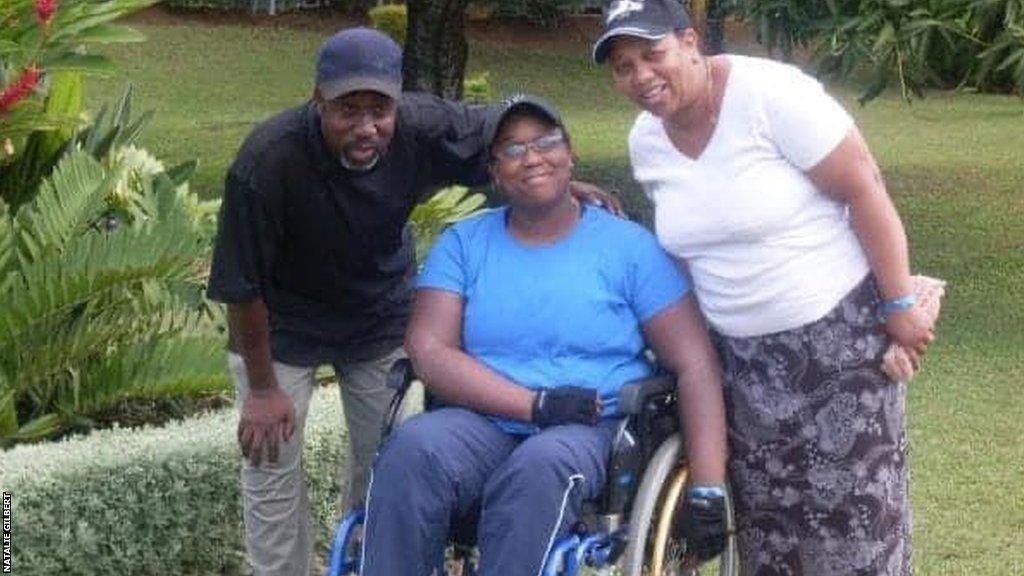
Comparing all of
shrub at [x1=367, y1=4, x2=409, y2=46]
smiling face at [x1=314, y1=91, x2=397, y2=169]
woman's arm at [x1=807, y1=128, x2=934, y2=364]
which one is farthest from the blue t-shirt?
shrub at [x1=367, y1=4, x2=409, y2=46]

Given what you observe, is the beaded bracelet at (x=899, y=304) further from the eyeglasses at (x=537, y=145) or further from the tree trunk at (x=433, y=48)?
the tree trunk at (x=433, y=48)

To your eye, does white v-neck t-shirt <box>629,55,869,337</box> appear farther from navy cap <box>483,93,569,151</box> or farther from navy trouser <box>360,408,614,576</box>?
navy trouser <box>360,408,614,576</box>

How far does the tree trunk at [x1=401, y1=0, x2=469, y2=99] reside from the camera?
14.5 metres

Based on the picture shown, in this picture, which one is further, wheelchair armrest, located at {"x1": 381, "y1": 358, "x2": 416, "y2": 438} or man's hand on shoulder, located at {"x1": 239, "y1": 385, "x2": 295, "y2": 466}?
man's hand on shoulder, located at {"x1": 239, "y1": 385, "x2": 295, "y2": 466}

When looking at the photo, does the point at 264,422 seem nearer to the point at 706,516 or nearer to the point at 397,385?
the point at 397,385

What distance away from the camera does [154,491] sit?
5309 mm

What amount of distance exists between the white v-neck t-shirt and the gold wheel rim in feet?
1.20

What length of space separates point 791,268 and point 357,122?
3.27 feet

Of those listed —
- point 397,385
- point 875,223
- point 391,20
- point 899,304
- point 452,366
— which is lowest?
point 391,20

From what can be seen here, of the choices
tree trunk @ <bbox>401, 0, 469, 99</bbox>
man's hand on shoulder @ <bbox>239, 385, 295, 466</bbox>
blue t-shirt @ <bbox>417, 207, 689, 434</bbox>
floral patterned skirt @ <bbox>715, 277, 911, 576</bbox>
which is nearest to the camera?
floral patterned skirt @ <bbox>715, 277, 911, 576</bbox>

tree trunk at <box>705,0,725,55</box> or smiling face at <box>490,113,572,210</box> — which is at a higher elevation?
smiling face at <box>490,113,572,210</box>

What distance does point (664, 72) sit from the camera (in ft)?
13.0

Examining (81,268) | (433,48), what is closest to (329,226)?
(81,268)

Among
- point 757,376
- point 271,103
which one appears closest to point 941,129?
point 271,103
